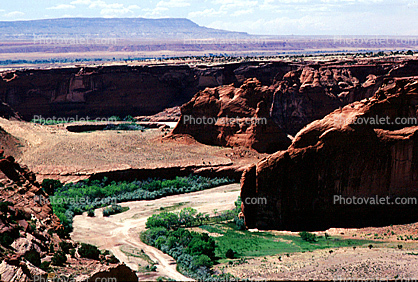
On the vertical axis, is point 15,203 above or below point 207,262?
above

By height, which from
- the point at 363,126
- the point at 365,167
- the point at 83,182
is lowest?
the point at 83,182

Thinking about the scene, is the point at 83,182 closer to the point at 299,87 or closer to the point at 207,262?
the point at 207,262

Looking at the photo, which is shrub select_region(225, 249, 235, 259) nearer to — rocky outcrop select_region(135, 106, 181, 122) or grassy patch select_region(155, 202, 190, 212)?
grassy patch select_region(155, 202, 190, 212)

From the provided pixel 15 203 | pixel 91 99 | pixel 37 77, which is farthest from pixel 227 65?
pixel 15 203

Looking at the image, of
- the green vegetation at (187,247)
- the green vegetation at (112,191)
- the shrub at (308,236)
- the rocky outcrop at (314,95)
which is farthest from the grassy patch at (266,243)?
the rocky outcrop at (314,95)

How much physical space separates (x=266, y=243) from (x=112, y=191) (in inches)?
716

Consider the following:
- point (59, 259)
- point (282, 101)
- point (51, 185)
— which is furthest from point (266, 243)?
point (282, 101)

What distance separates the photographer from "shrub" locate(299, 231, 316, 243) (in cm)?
3647

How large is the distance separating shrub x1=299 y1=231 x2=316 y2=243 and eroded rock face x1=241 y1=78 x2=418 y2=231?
69.1 inches

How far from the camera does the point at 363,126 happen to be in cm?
3831

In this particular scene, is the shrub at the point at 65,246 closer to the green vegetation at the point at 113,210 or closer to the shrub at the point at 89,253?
the shrub at the point at 89,253

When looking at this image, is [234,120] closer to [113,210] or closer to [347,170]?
[113,210]

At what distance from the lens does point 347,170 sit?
1512 inches

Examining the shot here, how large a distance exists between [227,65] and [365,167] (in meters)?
64.0
